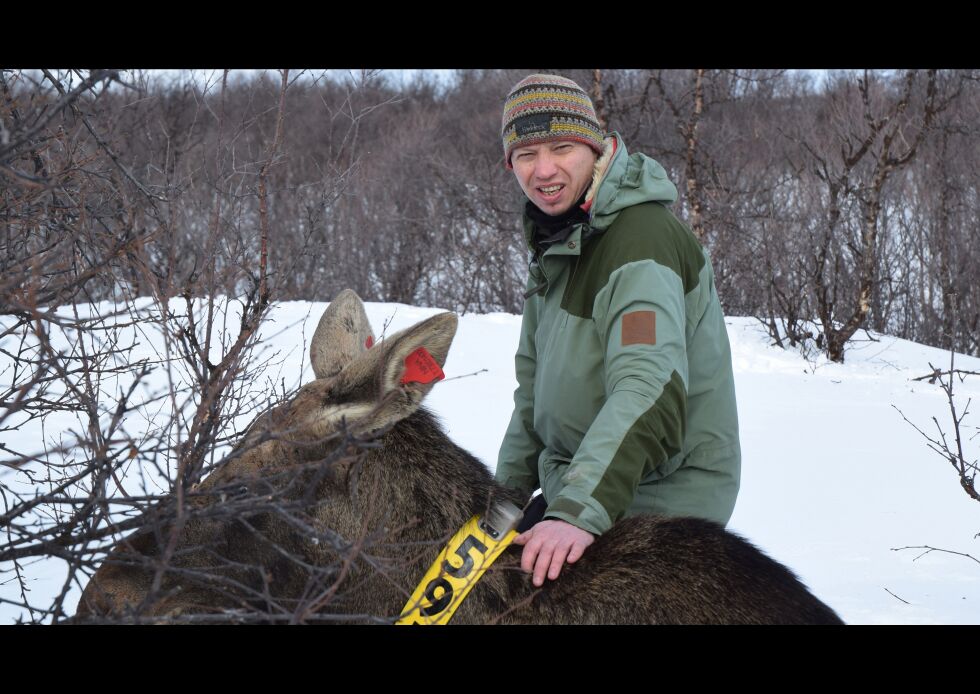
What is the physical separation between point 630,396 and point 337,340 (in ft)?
3.14

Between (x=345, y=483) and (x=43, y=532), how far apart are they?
Result: 794 millimetres

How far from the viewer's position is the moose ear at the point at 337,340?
298 cm

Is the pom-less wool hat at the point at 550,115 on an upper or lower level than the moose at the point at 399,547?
upper

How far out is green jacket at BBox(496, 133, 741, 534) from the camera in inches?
113

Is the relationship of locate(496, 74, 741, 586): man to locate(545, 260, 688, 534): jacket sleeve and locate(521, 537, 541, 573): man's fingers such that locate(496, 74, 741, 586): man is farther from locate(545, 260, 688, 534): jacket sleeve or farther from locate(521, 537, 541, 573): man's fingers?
locate(521, 537, 541, 573): man's fingers

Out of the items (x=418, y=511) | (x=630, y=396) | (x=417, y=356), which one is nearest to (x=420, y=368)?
(x=417, y=356)

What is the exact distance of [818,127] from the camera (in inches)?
923

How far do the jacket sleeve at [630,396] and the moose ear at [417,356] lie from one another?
542 millimetres

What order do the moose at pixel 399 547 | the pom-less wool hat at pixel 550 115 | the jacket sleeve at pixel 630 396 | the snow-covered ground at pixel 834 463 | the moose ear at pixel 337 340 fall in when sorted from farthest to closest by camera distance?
the snow-covered ground at pixel 834 463 < the pom-less wool hat at pixel 550 115 < the moose ear at pixel 337 340 < the jacket sleeve at pixel 630 396 < the moose at pixel 399 547

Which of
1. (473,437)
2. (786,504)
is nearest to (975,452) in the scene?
(786,504)

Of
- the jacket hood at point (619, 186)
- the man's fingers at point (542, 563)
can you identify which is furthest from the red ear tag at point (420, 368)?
the jacket hood at point (619, 186)


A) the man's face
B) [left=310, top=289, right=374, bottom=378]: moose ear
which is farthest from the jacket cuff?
the man's face

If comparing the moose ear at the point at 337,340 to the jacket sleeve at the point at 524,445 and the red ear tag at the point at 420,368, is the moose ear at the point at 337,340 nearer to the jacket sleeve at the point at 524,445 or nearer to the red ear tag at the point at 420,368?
the red ear tag at the point at 420,368

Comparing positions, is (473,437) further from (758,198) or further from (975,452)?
(758,198)
